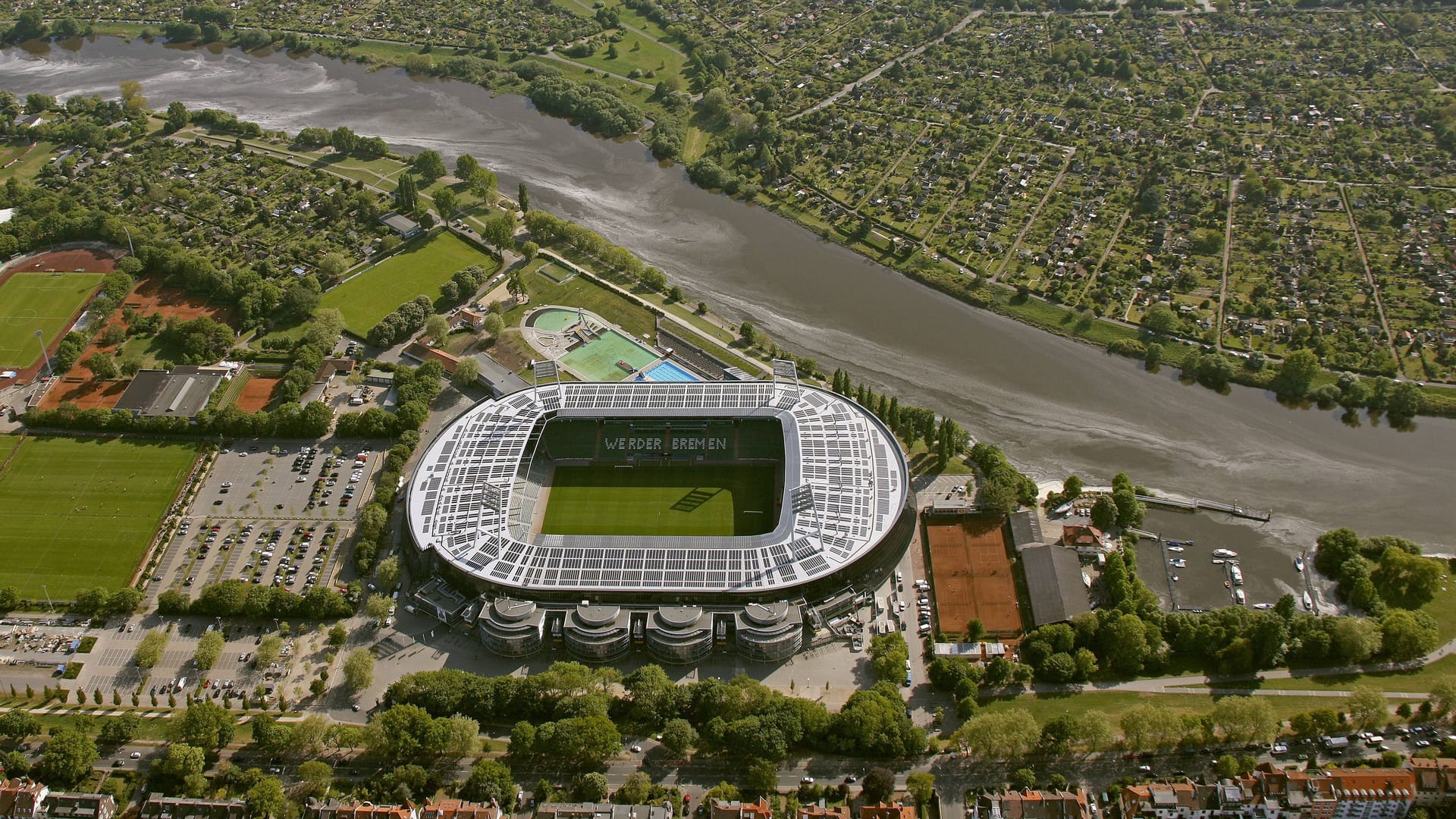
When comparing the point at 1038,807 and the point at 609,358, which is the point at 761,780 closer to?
the point at 1038,807

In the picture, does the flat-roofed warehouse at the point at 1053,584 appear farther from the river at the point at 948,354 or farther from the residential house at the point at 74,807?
the residential house at the point at 74,807

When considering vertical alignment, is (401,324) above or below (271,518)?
above

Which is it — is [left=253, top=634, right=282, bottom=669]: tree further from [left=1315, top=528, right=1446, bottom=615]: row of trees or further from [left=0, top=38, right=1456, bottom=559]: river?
[left=1315, top=528, right=1446, bottom=615]: row of trees

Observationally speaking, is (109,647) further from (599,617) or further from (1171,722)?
(1171,722)

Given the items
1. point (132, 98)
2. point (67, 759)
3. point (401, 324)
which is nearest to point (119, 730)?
point (67, 759)

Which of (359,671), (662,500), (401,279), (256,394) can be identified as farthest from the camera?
(401,279)

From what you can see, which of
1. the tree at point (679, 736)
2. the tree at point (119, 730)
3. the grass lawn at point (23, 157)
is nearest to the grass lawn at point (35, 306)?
the grass lawn at point (23, 157)

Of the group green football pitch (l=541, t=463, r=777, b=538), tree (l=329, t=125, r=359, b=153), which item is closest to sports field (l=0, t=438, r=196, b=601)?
green football pitch (l=541, t=463, r=777, b=538)
